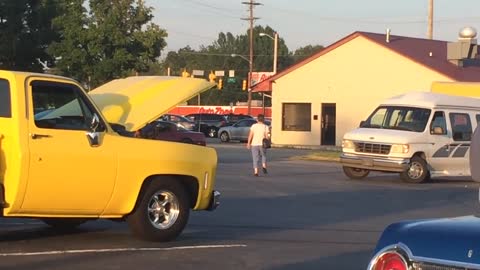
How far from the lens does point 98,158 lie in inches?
394

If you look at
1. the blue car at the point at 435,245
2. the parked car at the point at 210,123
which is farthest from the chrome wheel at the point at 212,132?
the blue car at the point at 435,245

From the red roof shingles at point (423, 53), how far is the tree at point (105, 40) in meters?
11.7

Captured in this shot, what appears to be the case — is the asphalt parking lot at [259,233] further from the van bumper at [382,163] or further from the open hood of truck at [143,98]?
the van bumper at [382,163]

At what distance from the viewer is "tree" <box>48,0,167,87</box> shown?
35438mm

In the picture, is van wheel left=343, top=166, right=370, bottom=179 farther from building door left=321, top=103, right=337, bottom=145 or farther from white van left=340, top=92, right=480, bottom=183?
building door left=321, top=103, right=337, bottom=145

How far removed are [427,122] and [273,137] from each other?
84.1ft

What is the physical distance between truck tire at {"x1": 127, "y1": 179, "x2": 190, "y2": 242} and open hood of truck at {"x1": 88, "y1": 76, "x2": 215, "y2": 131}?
0.86 metres

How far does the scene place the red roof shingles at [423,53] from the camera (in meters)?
41.1

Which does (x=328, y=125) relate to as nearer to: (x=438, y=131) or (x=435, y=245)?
(x=438, y=131)

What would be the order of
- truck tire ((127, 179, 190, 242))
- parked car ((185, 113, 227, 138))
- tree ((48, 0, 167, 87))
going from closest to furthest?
1. truck tire ((127, 179, 190, 242))
2. tree ((48, 0, 167, 87))
3. parked car ((185, 113, 227, 138))

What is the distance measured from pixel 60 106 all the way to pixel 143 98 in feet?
4.09

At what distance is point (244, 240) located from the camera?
1127 cm

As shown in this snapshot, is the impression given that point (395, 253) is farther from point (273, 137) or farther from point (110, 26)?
point (273, 137)

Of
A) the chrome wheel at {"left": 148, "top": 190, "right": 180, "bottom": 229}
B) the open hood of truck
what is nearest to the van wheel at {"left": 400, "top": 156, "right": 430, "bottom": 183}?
the open hood of truck
